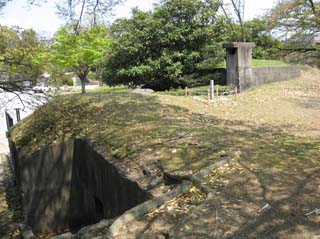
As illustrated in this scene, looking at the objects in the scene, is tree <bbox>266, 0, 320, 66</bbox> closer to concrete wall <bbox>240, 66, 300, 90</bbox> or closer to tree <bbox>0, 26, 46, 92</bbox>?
concrete wall <bbox>240, 66, 300, 90</bbox>

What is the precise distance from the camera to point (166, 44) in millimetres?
16125

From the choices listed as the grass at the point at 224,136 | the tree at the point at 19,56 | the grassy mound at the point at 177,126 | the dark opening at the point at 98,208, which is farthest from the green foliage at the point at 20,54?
the dark opening at the point at 98,208

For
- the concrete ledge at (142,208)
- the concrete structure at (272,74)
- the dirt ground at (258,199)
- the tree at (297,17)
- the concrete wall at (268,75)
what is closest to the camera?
the dirt ground at (258,199)

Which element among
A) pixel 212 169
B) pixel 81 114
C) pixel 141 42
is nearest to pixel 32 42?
pixel 81 114

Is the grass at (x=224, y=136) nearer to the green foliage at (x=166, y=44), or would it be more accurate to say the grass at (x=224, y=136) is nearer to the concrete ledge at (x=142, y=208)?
the concrete ledge at (x=142, y=208)

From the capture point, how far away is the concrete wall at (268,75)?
14.4 meters

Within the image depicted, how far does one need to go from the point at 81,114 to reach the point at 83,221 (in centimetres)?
300

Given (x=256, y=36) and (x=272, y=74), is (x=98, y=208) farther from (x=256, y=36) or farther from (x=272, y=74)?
(x=256, y=36)

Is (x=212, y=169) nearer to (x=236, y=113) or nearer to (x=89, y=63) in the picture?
(x=236, y=113)

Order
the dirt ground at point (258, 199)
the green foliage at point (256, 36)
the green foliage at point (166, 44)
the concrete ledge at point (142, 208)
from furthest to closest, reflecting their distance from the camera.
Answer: the green foliage at point (256, 36) < the green foliage at point (166, 44) < the concrete ledge at point (142, 208) < the dirt ground at point (258, 199)

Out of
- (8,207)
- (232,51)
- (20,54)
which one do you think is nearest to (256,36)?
(232,51)

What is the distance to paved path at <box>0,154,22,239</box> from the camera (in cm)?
772

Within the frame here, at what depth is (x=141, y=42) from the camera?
16.0m

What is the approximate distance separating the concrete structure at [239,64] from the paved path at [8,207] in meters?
8.97
